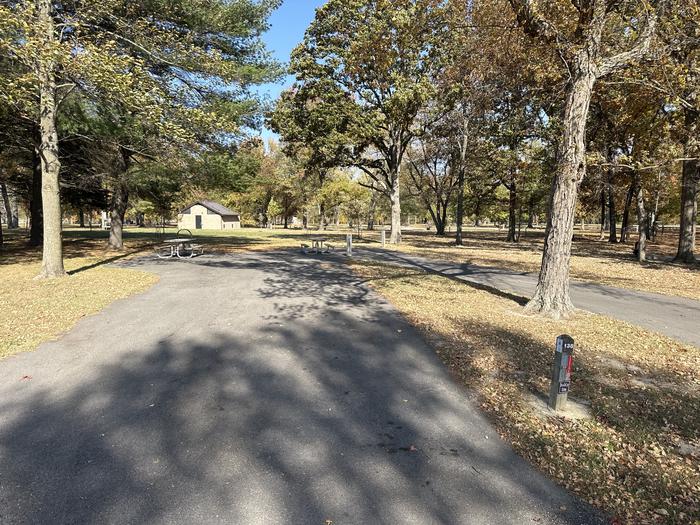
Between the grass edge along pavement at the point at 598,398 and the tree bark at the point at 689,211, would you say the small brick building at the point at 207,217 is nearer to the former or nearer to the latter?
the tree bark at the point at 689,211

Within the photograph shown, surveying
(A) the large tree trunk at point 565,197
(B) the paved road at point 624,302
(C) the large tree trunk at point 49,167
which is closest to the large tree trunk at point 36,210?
(C) the large tree trunk at point 49,167

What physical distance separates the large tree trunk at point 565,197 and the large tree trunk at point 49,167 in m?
11.8

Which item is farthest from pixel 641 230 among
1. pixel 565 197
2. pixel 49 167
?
pixel 49 167

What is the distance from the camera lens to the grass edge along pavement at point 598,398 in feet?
9.29

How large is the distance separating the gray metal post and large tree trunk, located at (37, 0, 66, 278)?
1199cm

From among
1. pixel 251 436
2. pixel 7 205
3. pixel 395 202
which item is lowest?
pixel 251 436

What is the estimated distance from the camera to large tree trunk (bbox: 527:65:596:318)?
23.2ft

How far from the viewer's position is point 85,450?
3.09 m

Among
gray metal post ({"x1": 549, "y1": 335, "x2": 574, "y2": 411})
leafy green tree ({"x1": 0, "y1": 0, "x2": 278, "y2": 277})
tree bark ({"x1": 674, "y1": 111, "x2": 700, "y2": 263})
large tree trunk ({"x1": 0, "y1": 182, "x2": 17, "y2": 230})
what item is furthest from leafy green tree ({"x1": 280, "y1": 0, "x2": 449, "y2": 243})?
large tree trunk ({"x1": 0, "y1": 182, "x2": 17, "y2": 230})

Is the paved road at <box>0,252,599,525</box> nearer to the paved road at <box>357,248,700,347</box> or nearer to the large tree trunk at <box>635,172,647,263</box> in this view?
the paved road at <box>357,248,700,347</box>

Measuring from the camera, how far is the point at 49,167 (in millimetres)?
9977

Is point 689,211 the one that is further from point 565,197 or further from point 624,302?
point 565,197

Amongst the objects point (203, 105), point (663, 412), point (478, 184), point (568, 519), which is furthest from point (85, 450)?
point (478, 184)

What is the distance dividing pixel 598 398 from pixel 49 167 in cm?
1288
